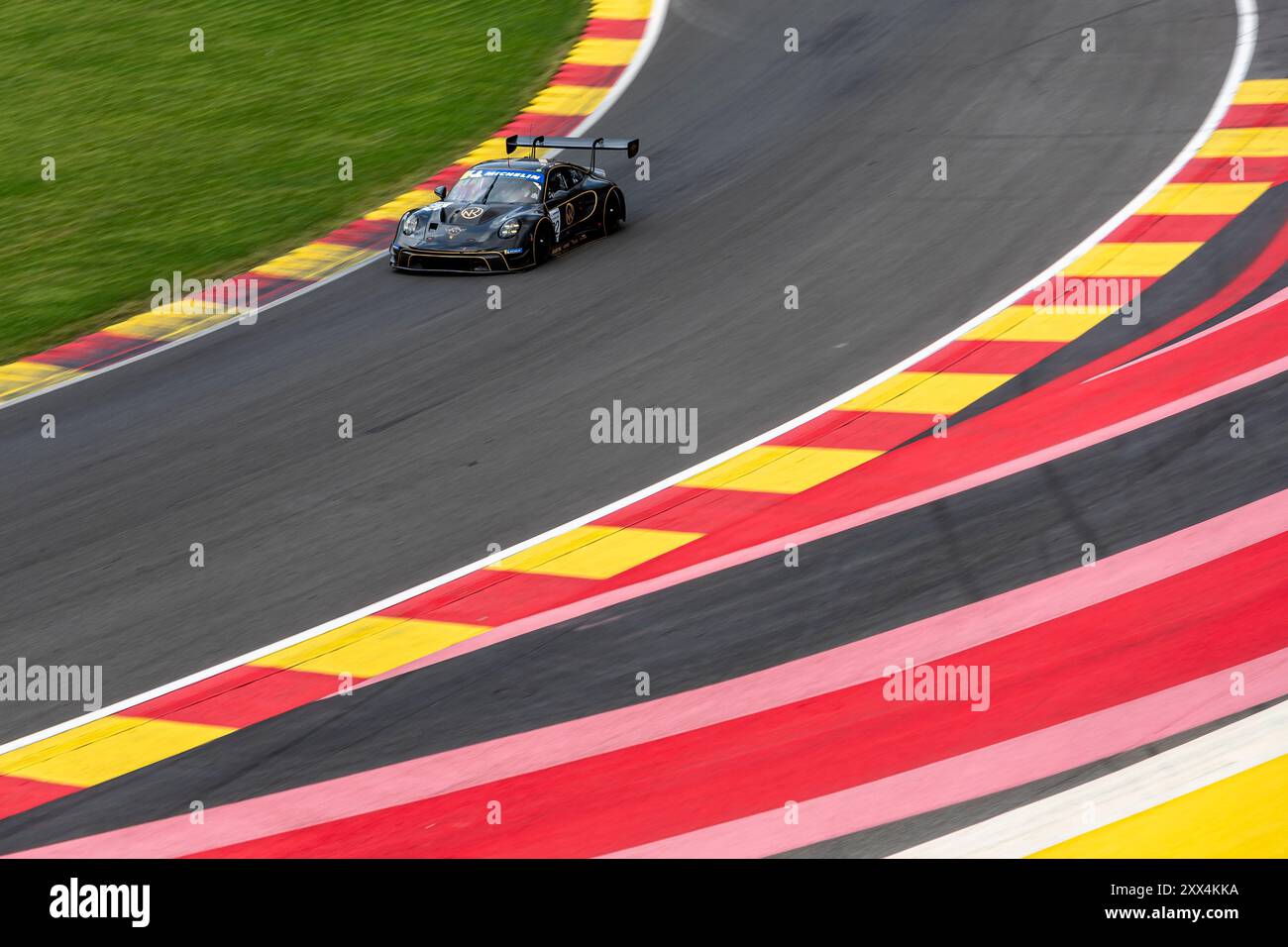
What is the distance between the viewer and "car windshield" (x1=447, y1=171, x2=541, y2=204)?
18.8m

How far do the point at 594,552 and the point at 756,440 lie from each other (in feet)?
7.75

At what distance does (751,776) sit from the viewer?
901cm

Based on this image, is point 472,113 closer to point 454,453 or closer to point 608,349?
point 608,349

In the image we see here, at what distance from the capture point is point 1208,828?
8.21 meters

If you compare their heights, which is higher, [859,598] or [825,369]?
[825,369]

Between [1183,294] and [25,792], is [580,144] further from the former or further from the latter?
[25,792]

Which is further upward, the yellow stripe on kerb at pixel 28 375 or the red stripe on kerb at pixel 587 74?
the red stripe on kerb at pixel 587 74

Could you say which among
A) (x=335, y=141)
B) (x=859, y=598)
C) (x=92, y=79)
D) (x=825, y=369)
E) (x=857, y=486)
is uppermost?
(x=92, y=79)

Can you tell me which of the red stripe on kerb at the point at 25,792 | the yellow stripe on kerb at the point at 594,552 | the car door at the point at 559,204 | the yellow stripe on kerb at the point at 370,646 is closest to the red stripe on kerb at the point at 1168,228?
the car door at the point at 559,204

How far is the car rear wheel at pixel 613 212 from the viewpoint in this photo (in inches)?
761

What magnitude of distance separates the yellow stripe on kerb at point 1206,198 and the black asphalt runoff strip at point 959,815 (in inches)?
415

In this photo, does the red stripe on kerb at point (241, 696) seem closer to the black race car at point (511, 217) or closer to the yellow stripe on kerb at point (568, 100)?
the black race car at point (511, 217)
